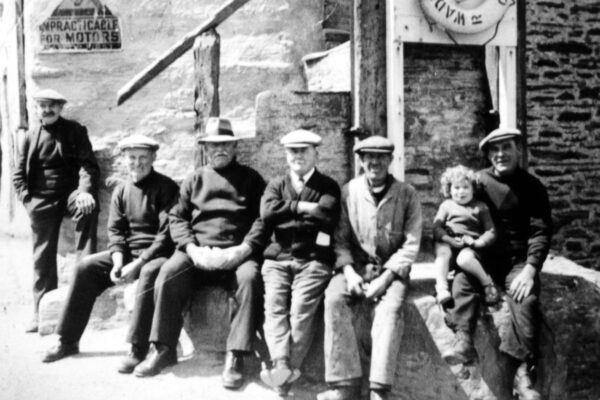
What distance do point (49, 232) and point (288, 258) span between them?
2.79 meters

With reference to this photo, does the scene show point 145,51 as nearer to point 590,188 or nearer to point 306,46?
point 306,46

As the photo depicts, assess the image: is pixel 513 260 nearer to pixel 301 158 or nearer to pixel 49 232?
pixel 301 158

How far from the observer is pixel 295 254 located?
531cm

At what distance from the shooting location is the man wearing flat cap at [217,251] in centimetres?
521

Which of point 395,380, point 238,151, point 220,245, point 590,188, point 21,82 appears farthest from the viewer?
point 21,82

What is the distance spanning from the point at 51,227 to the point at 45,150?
75 centimetres

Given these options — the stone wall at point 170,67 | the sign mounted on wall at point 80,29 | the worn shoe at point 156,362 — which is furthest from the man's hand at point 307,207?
the sign mounted on wall at point 80,29

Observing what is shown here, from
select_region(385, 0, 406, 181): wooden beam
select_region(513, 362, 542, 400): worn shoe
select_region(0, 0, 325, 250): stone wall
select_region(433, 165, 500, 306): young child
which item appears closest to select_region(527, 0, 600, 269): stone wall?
select_region(385, 0, 406, 181): wooden beam

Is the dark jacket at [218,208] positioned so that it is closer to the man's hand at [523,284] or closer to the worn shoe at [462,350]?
the worn shoe at [462,350]

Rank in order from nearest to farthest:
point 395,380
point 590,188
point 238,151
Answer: point 395,380 < point 238,151 < point 590,188

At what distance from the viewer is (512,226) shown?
5.24 m

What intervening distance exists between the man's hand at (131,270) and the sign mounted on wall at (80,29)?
391 cm

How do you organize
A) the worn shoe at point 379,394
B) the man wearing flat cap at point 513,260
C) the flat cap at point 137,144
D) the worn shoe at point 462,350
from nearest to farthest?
the worn shoe at point 379,394 < the man wearing flat cap at point 513,260 < the worn shoe at point 462,350 < the flat cap at point 137,144

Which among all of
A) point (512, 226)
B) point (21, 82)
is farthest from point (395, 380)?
point (21, 82)
